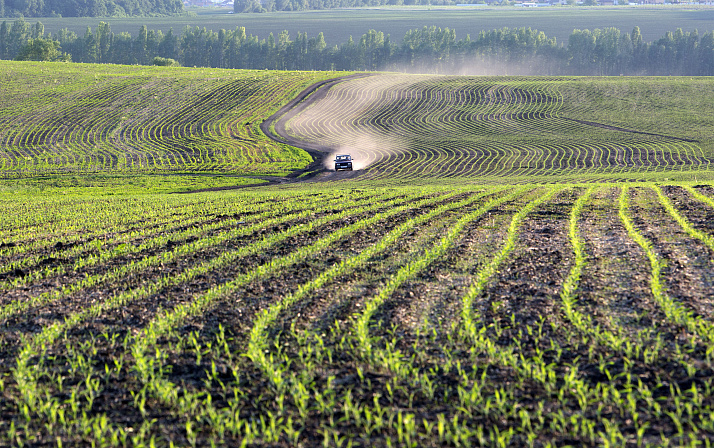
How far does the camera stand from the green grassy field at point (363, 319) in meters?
7.97

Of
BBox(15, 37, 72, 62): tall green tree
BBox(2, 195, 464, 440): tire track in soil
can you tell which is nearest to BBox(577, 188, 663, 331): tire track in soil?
BBox(2, 195, 464, 440): tire track in soil

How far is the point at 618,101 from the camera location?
291 ft

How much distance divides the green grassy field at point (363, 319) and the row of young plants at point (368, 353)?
0.15 ft

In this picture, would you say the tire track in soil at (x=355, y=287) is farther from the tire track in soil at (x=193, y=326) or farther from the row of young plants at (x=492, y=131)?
the row of young plants at (x=492, y=131)

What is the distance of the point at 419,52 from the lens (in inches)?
7741

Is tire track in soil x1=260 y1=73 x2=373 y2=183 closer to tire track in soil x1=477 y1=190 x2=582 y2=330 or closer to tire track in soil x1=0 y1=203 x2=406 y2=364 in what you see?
tire track in soil x1=477 y1=190 x2=582 y2=330

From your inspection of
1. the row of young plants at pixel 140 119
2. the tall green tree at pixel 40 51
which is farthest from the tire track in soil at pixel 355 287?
the tall green tree at pixel 40 51

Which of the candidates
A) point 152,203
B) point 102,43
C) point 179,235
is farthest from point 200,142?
point 102,43

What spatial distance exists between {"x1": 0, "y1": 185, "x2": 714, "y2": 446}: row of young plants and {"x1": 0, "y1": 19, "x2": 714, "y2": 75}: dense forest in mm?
183680

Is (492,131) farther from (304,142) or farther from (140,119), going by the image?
(140,119)

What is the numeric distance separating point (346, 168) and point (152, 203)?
87.4ft

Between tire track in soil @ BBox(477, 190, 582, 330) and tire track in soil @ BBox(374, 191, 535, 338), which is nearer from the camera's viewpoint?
tire track in soil @ BBox(374, 191, 535, 338)

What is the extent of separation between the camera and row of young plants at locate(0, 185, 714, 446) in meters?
7.84

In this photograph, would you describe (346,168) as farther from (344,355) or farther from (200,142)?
(344,355)
